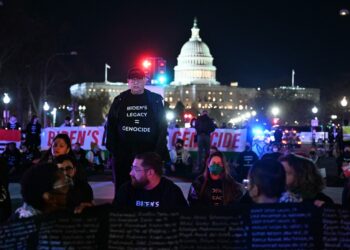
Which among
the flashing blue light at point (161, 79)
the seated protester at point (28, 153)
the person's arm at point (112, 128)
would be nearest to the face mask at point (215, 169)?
the person's arm at point (112, 128)

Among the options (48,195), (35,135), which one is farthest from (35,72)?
(48,195)

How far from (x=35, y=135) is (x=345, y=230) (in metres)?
18.8

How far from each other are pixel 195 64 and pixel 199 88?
11.9 m

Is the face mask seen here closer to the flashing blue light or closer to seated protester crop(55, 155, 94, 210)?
seated protester crop(55, 155, 94, 210)

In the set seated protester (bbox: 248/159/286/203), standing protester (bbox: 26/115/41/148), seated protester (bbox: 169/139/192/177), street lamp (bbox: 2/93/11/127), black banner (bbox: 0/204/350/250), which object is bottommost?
seated protester (bbox: 169/139/192/177)

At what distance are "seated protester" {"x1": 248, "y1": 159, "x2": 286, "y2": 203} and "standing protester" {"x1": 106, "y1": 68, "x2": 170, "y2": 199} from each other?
3125 mm

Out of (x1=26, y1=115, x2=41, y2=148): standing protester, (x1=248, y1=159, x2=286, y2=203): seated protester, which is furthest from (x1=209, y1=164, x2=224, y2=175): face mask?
(x1=26, y1=115, x2=41, y2=148): standing protester

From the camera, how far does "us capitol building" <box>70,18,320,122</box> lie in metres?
158

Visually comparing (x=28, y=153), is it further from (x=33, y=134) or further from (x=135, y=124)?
(x=135, y=124)

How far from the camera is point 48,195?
3916 mm

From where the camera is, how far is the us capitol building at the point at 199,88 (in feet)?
519

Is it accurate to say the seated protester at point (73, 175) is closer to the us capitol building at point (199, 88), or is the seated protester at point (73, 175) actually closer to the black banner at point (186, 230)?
the black banner at point (186, 230)

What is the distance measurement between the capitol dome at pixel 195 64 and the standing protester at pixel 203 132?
137863mm

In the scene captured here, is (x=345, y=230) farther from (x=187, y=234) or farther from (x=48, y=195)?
(x=48, y=195)
